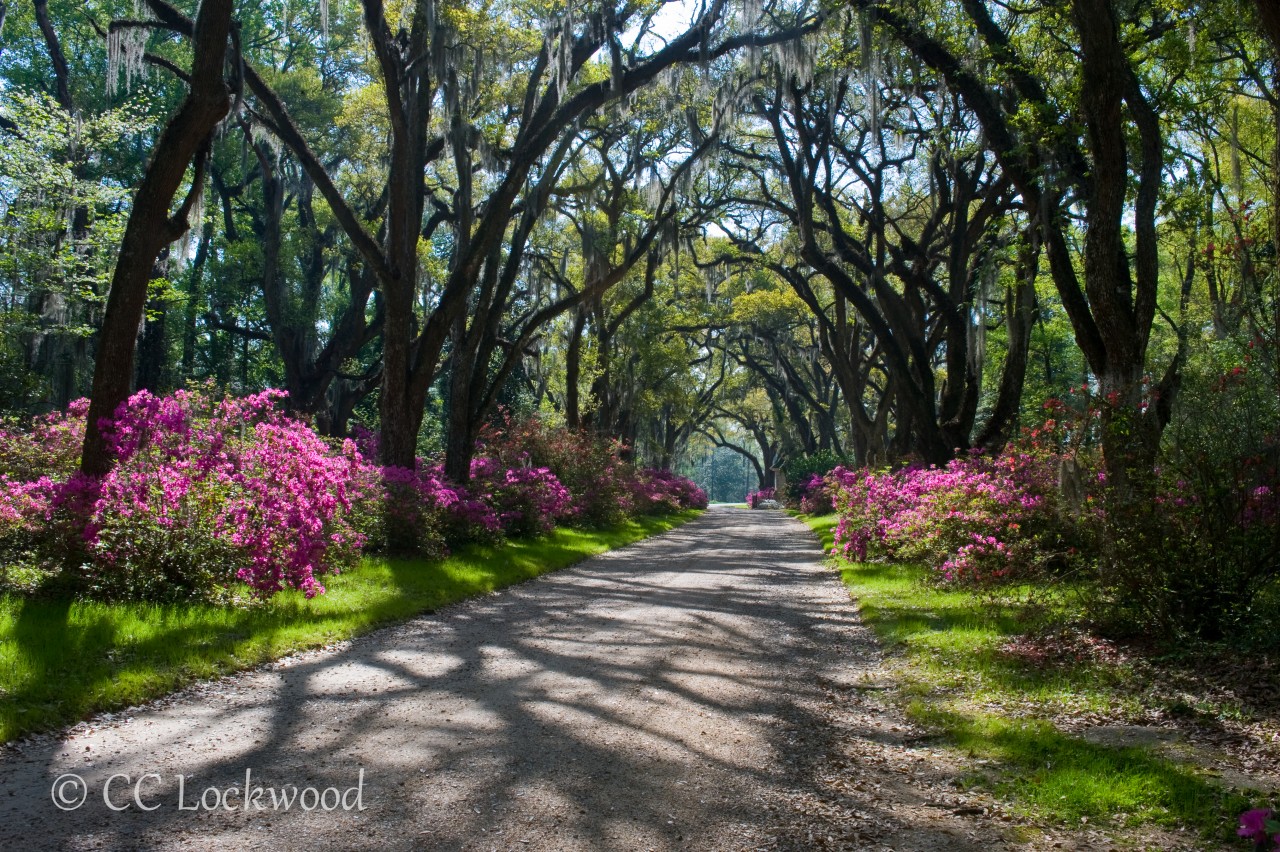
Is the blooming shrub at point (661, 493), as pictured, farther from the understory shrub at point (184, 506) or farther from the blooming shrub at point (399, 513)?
the understory shrub at point (184, 506)

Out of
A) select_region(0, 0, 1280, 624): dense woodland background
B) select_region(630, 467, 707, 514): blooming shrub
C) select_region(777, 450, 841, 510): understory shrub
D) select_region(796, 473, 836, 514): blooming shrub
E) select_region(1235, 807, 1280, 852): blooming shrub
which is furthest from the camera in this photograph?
select_region(777, 450, 841, 510): understory shrub

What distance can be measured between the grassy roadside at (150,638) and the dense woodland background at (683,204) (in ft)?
8.93

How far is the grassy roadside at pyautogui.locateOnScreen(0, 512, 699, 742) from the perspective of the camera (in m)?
5.12

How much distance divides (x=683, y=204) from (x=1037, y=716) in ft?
65.3

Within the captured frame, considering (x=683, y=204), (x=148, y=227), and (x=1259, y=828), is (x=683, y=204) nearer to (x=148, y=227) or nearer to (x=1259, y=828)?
(x=148, y=227)

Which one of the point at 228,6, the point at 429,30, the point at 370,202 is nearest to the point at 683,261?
the point at 370,202

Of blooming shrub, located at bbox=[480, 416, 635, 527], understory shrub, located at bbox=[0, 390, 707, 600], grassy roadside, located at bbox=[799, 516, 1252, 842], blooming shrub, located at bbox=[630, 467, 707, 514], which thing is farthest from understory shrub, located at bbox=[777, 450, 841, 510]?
grassy roadside, located at bbox=[799, 516, 1252, 842]

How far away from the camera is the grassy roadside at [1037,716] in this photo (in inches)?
153

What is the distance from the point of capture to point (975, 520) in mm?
11055

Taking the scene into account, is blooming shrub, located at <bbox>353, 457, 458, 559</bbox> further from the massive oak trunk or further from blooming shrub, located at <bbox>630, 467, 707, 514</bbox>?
blooming shrub, located at <bbox>630, 467, 707, 514</bbox>

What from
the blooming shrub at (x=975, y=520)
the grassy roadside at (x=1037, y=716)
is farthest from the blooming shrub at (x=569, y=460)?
the grassy roadside at (x=1037, y=716)

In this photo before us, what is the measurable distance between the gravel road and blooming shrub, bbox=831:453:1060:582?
3.46 metres

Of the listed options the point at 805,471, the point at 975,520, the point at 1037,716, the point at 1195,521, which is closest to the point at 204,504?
the point at 1037,716

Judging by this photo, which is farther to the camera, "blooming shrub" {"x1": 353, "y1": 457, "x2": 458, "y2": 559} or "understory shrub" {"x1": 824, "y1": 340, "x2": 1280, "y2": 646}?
"blooming shrub" {"x1": 353, "y1": 457, "x2": 458, "y2": 559}
